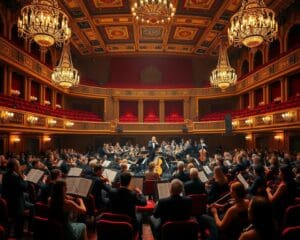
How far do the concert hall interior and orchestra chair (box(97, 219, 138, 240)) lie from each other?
2cm

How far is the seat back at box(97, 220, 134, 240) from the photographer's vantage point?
315 centimetres

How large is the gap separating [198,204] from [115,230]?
1.96 metres

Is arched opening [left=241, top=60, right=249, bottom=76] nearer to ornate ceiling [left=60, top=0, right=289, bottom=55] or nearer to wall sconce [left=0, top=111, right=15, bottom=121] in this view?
ornate ceiling [left=60, top=0, right=289, bottom=55]

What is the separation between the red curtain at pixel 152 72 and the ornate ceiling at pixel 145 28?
5.34 feet

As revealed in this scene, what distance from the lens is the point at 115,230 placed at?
320 cm

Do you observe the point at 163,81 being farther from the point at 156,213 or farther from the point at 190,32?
the point at 156,213

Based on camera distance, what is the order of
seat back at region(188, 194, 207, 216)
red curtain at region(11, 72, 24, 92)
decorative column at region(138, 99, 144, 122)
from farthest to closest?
1. decorative column at region(138, 99, 144, 122)
2. red curtain at region(11, 72, 24, 92)
3. seat back at region(188, 194, 207, 216)

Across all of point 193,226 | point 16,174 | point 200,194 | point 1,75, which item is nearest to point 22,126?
point 1,75

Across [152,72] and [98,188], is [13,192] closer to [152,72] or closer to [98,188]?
[98,188]

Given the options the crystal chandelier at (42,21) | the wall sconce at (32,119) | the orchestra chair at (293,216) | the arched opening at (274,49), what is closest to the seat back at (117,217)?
the orchestra chair at (293,216)

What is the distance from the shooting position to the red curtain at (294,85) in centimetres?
1511

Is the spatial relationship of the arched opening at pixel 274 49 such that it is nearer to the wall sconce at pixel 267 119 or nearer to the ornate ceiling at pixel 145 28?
the ornate ceiling at pixel 145 28

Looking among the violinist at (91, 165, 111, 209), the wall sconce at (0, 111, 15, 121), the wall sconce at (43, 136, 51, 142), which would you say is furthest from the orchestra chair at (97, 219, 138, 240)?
the wall sconce at (43, 136, 51, 142)

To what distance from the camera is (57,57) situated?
67.3 ft
